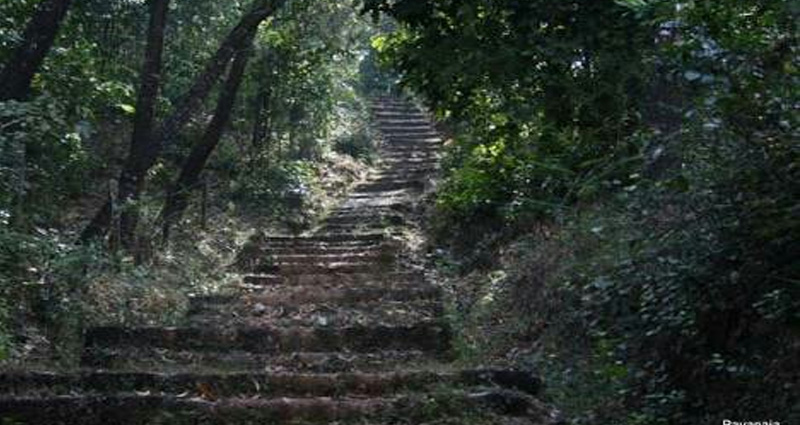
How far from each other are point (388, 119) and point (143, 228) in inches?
625

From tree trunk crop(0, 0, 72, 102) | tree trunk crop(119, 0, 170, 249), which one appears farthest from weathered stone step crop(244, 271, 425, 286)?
tree trunk crop(0, 0, 72, 102)

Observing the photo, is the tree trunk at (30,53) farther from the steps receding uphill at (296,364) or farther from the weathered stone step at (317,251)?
the weathered stone step at (317,251)

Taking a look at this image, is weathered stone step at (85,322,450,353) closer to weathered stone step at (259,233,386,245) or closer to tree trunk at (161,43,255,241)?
tree trunk at (161,43,255,241)

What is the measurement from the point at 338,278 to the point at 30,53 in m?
3.75

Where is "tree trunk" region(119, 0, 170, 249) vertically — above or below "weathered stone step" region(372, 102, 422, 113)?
below

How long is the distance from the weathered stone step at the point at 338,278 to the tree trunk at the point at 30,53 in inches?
127

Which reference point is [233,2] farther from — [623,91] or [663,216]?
[663,216]

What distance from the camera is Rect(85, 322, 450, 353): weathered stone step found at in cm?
717

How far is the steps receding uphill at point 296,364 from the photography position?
5277 mm

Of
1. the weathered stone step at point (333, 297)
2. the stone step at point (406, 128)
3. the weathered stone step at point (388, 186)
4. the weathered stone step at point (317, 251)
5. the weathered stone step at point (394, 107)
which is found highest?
the weathered stone step at point (394, 107)

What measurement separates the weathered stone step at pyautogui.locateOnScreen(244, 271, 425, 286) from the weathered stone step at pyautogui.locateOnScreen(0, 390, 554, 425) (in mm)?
4101

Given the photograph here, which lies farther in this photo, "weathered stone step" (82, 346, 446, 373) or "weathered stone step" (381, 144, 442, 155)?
"weathered stone step" (381, 144, 442, 155)

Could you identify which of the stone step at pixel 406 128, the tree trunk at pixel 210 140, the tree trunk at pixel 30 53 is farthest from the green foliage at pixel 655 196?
the stone step at pixel 406 128

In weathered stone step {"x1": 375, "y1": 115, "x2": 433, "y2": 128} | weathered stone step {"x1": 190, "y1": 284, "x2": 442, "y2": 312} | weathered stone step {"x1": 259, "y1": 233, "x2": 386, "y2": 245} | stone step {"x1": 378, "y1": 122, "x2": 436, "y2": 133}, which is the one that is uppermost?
weathered stone step {"x1": 375, "y1": 115, "x2": 433, "y2": 128}
